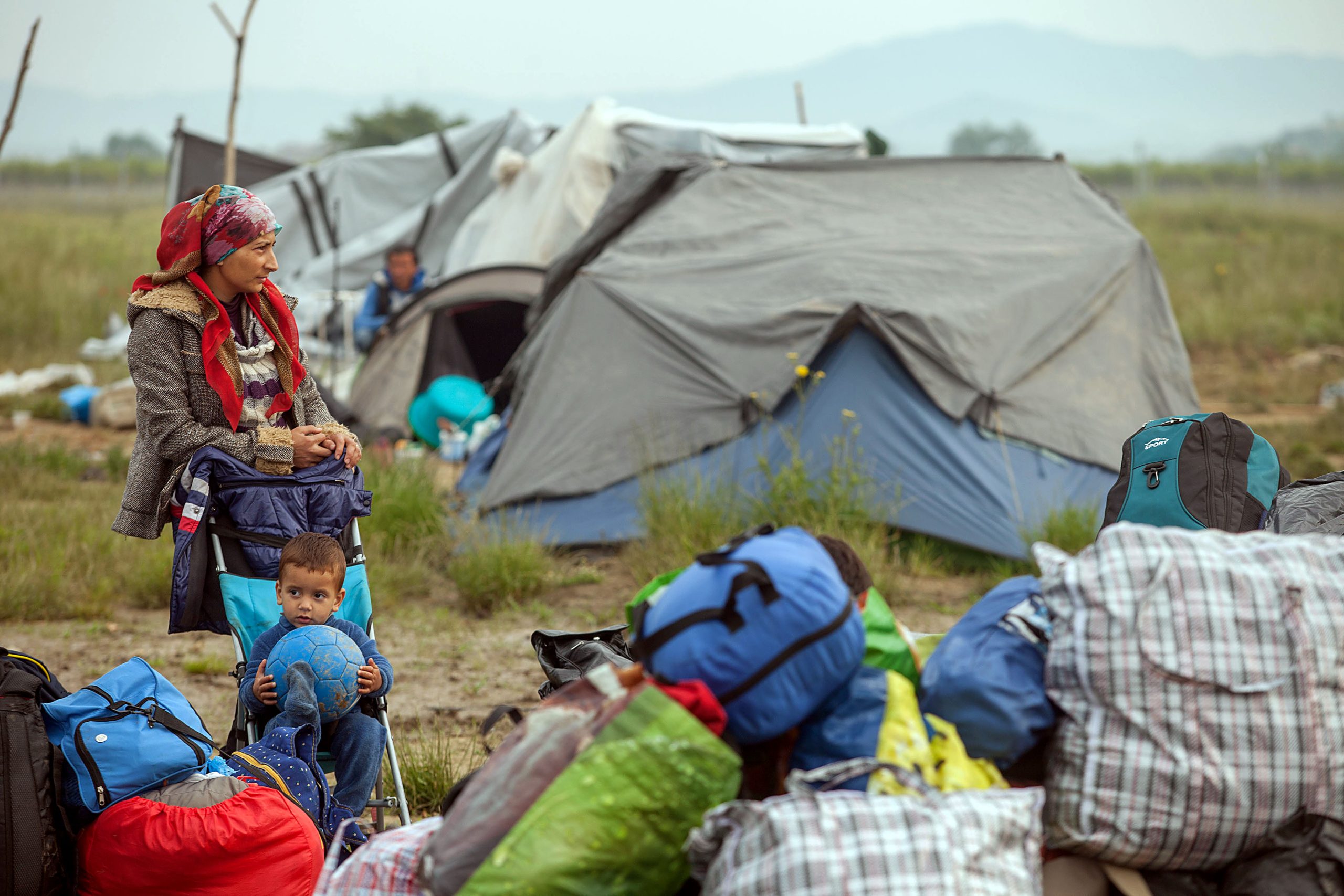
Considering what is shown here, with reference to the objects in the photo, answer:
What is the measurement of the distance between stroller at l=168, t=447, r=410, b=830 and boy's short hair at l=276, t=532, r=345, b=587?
14cm

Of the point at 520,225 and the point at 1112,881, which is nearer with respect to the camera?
the point at 1112,881

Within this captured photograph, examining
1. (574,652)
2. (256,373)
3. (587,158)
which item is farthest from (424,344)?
(574,652)

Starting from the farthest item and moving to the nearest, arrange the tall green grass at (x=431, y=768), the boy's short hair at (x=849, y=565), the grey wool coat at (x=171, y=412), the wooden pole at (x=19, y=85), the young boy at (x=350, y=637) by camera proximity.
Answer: the wooden pole at (x=19, y=85) < the tall green grass at (x=431, y=768) < the grey wool coat at (x=171, y=412) < the young boy at (x=350, y=637) < the boy's short hair at (x=849, y=565)

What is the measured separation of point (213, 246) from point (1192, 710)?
2.90 m

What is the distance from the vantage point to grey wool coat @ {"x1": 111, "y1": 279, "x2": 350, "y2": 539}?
358 cm

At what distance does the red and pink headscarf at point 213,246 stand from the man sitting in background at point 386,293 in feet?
25.0

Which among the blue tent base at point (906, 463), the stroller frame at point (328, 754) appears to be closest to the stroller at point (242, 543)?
the stroller frame at point (328, 754)

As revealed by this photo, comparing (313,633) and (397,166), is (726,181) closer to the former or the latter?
(313,633)

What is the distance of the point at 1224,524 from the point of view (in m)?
3.43

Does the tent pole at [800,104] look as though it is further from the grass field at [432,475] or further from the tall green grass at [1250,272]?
the tall green grass at [1250,272]

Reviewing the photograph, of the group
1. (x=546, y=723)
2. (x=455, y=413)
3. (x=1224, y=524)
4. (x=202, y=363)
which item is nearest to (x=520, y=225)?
(x=455, y=413)

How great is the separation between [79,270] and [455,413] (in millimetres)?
10598

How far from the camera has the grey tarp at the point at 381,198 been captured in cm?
1423

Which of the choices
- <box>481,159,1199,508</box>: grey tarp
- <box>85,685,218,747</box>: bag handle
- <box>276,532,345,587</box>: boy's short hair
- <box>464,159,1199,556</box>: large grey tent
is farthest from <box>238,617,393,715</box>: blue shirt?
<box>481,159,1199,508</box>: grey tarp
